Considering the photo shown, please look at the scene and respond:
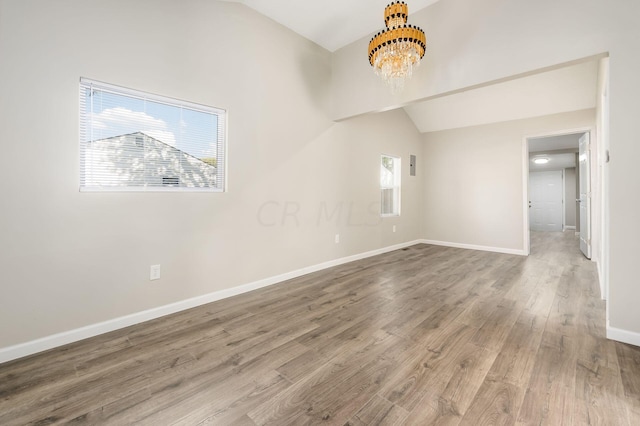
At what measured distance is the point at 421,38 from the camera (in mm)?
2486

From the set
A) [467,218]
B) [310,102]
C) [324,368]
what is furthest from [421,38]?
[467,218]

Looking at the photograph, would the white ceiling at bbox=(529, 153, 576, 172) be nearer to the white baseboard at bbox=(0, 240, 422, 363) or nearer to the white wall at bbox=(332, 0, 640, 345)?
the white wall at bbox=(332, 0, 640, 345)

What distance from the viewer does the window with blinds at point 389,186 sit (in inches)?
210

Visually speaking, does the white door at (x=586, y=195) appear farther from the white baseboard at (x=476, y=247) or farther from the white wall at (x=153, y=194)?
the white wall at (x=153, y=194)

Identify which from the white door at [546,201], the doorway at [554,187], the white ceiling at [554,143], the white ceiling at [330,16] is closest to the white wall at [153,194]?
the white ceiling at [330,16]

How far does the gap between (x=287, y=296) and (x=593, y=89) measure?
5.48 m

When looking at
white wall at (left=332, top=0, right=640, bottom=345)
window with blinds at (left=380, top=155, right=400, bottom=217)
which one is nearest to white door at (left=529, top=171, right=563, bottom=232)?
window with blinds at (left=380, top=155, right=400, bottom=217)

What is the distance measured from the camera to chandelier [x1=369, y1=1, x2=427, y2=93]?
2457 millimetres

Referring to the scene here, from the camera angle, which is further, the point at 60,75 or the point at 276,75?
the point at 276,75

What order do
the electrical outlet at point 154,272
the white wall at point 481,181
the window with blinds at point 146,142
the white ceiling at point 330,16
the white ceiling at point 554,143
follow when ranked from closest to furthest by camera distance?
1. the window with blinds at point 146,142
2. the electrical outlet at point 154,272
3. the white ceiling at point 330,16
4. the white wall at point 481,181
5. the white ceiling at point 554,143

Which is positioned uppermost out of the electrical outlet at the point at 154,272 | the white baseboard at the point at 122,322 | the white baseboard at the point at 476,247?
the electrical outlet at the point at 154,272

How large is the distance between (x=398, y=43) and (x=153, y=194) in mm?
2668

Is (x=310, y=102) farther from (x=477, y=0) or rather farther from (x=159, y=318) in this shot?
(x=159, y=318)

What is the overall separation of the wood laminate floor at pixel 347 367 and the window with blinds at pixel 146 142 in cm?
128
